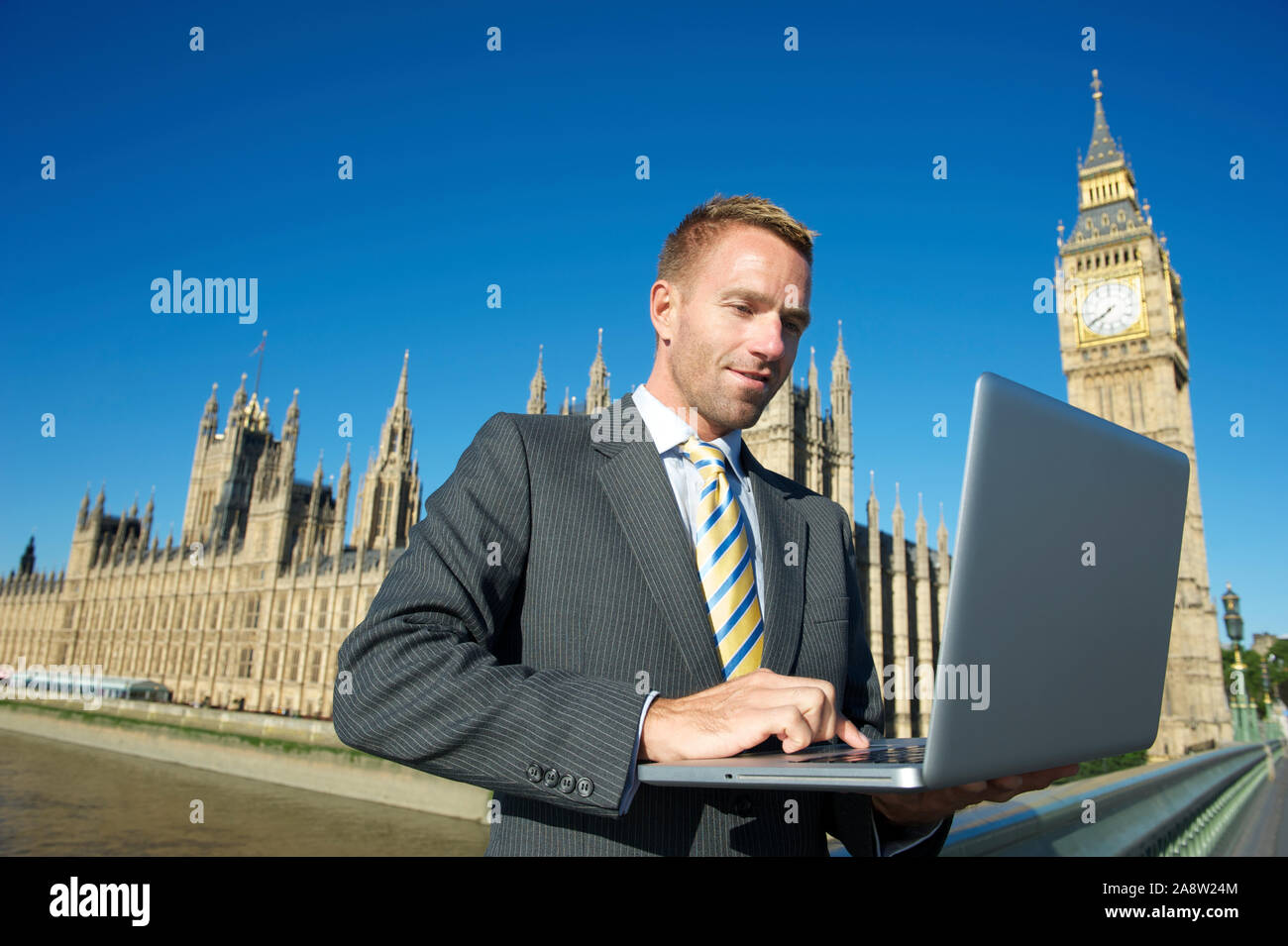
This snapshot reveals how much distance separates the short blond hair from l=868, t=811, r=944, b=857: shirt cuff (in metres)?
1.16

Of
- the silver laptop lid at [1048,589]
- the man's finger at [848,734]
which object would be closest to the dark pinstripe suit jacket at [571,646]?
the man's finger at [848,734]

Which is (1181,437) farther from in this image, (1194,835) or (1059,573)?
(1059,573)

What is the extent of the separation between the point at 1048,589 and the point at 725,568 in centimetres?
69

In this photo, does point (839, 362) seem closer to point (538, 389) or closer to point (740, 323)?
point (538, 389)

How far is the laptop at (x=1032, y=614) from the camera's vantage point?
0.84m

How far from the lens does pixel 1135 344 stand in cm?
3975

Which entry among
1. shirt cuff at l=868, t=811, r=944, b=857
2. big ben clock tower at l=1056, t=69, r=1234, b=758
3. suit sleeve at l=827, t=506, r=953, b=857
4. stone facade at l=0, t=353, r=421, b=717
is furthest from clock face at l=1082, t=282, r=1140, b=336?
shirt cuff at l=868, t=811, r=944, b=857

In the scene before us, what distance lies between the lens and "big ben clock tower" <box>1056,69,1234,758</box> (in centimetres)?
3591

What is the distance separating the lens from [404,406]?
42.6 m

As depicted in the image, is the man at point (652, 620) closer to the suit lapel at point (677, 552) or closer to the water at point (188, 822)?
the suit lapel at point (677, 552)

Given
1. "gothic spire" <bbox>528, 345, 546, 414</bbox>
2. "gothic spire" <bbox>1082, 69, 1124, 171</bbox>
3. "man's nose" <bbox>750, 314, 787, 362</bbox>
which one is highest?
"gothic spire" <bbox>1082, 69, 1124, 171</bbox>

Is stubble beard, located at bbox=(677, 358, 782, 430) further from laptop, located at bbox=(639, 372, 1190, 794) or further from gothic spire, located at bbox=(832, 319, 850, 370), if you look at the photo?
gothic spire, located at bbox=(832, 319, 850, 370)

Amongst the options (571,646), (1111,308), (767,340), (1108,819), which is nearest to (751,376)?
(767,340)
